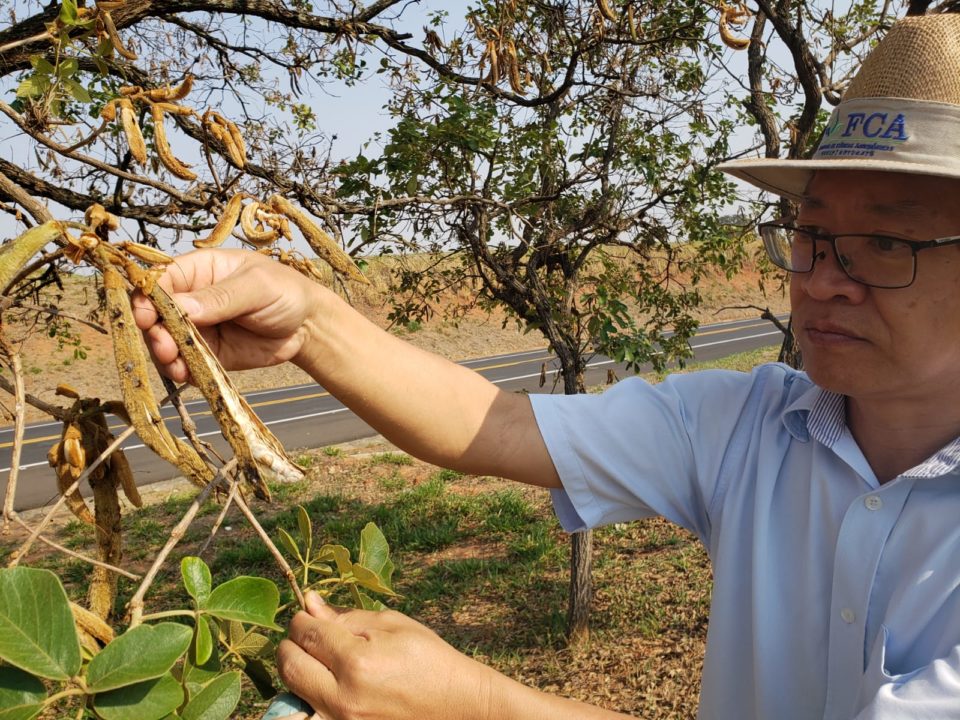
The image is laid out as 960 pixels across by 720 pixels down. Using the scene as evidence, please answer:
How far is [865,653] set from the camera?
50.2 inches

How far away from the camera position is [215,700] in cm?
86

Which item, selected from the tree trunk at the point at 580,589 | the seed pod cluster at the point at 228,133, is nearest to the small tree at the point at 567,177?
the tree trunk at the point at 580,589

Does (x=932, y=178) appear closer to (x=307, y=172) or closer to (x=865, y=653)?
(x=865, y=653)

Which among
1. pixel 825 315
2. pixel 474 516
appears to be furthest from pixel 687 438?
pixel 474 516

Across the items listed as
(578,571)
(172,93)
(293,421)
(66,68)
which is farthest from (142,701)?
(293,421)

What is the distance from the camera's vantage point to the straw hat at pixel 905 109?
46.7 inches

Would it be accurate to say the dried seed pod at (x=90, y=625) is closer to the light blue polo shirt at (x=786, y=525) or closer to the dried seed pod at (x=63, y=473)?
the dried seed pod at (x=63, y=473)

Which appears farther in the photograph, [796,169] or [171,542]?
[796,169]

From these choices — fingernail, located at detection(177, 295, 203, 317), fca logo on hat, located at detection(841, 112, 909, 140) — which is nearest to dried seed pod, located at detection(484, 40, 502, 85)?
fca logo on hat, located at detection(841, 112, 909, 140)

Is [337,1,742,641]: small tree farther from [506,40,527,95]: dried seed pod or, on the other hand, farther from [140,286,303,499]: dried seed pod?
[140,286,303,499]: dried seed pod

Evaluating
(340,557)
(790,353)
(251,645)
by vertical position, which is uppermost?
(340,557)

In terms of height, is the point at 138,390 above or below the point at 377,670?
above

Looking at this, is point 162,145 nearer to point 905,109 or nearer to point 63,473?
A: point 63,473

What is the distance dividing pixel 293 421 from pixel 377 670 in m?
13.1
